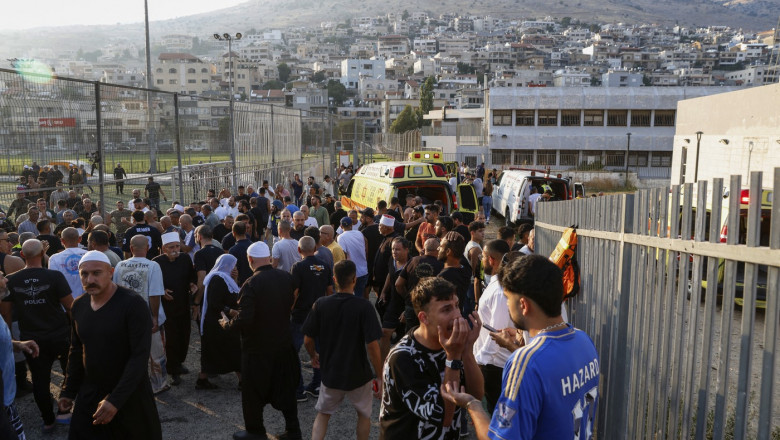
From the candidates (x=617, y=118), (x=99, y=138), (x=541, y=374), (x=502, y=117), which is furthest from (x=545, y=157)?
(x=541, y=374)

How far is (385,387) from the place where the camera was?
3664 mm

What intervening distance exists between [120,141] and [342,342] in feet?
32.5

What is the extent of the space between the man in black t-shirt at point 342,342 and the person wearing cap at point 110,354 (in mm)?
1386

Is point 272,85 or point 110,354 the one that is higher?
point 272,85

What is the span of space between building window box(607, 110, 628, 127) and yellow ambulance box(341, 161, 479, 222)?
39014 mm

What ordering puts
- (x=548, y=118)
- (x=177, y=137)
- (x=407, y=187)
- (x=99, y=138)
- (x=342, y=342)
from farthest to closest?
(x=548, y=118) → (x=177, y=137) → (x=407, y=187) → (x=99, y=138) → (x=342, y=342)

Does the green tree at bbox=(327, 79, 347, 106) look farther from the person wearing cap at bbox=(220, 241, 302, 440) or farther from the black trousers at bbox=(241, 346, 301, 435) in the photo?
the black trousers at bbox=(241, 346, 301, 435)

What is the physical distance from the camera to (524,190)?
59.6 feet

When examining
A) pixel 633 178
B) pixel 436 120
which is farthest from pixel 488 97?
pixel 436 120

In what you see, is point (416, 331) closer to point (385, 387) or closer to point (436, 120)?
point (385, 387)

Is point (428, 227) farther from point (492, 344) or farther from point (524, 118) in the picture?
point (524, 118)

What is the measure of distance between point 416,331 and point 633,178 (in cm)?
4062

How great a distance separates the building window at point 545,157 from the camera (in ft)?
168

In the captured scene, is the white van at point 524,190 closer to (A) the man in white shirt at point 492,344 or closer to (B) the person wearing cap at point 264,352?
(B) the person wearing cap at point 264,352
